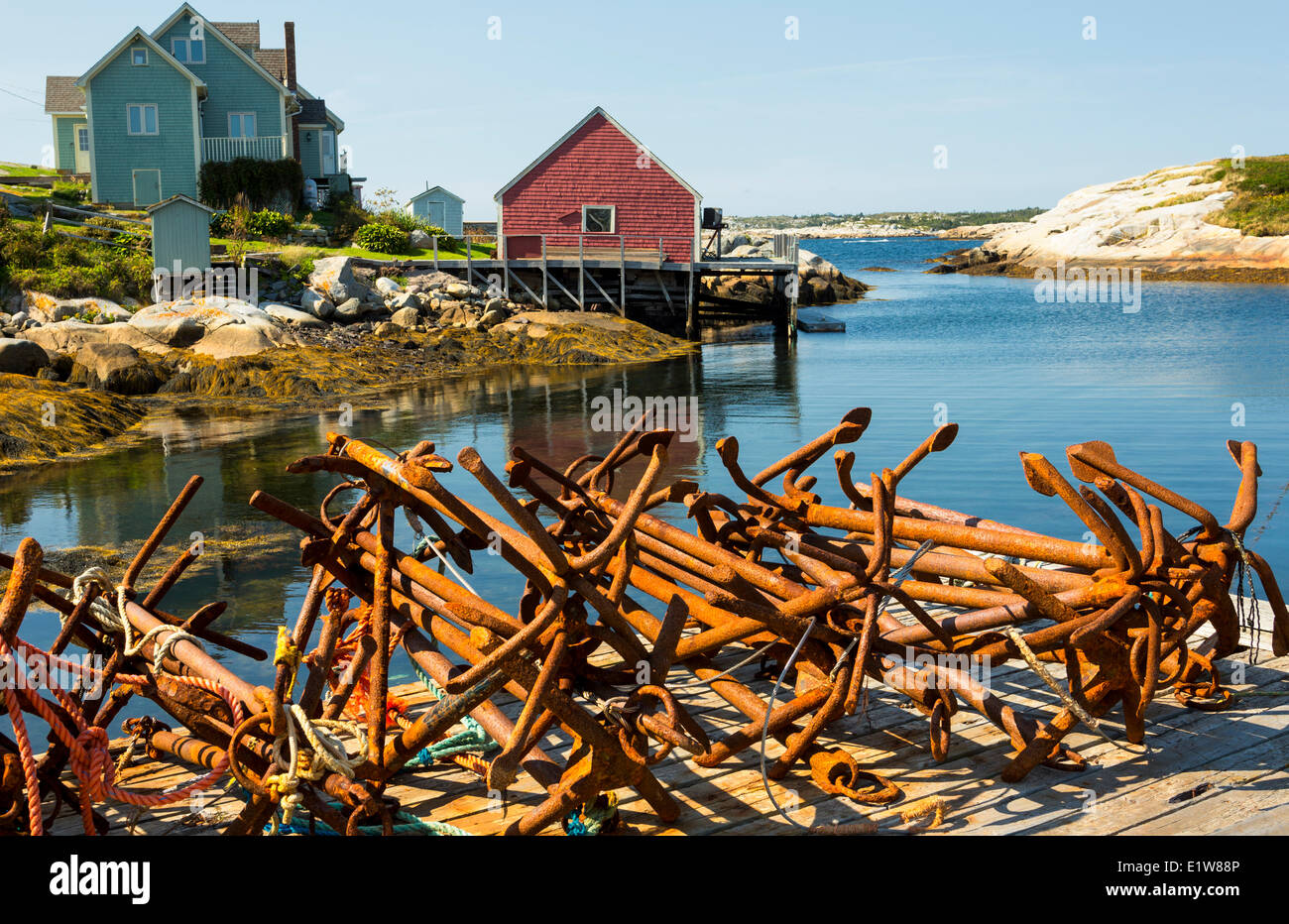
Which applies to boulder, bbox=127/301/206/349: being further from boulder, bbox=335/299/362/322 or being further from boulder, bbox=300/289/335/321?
boulder, bbox=335/299/362/322

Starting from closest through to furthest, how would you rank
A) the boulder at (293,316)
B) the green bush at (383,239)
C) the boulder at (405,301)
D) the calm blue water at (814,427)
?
the calm blue water at (814,427)
the boulder at (293,316)
the boulder at (405,301)
the green bush at (383,239)

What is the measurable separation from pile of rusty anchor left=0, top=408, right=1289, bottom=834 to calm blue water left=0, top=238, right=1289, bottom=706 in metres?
4.54

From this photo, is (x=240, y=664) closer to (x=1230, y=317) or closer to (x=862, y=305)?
(x=1230, y=317)

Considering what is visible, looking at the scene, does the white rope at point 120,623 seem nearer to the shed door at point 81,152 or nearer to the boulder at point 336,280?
the boulder at point 336,280

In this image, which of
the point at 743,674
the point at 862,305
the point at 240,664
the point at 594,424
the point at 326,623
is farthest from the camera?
the point at 862,305

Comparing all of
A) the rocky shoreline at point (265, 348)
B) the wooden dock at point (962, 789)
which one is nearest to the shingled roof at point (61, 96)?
the rocky shoreline at point (265, 348)

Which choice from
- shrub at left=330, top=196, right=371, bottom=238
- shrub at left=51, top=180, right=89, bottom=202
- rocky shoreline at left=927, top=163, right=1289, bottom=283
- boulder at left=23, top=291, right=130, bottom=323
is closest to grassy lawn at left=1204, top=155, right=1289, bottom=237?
rocky shoreline at left=927, top=163, right=1289, bottom=283

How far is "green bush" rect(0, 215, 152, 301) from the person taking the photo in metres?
28.5

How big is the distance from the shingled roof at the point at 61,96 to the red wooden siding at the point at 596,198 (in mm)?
23635

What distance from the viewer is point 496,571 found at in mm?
11430

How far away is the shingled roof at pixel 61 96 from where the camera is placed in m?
48.1
